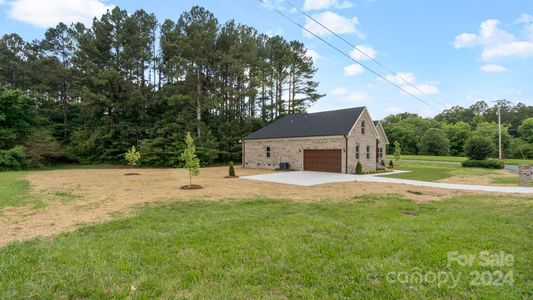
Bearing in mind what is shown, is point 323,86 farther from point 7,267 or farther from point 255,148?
point 7,267

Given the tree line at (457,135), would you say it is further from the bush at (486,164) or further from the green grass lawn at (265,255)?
the green grass lawn at (265,255)

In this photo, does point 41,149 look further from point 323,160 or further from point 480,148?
point 480,148

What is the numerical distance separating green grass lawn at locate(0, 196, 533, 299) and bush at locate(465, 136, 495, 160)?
23.5 meters

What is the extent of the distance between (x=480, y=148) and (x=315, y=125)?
53.4 feet

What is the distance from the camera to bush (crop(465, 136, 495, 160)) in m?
25.4

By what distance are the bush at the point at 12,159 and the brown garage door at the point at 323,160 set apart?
24.1m

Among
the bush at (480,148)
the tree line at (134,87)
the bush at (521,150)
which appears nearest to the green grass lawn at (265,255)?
the tree line at (134,87)

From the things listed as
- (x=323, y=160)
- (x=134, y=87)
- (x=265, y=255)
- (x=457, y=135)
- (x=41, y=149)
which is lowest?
(x=265, y=255)

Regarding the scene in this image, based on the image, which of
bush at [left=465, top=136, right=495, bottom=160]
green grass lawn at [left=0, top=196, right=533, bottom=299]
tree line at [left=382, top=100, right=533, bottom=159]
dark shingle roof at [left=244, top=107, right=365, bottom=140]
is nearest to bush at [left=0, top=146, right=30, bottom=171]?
dark shingle roof at [left=244, top=107, right=365, bottom=140]

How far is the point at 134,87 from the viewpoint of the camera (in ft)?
99.8

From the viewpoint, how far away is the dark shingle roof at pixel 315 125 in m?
20.5

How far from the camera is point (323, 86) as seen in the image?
39.3 metres

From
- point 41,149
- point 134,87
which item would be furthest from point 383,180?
point 41,149

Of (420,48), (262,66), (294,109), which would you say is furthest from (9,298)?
(294,109)
